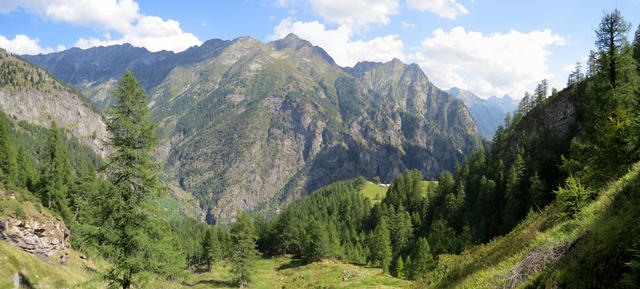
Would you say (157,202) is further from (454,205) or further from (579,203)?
(454,205)

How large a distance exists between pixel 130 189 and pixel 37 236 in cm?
4084

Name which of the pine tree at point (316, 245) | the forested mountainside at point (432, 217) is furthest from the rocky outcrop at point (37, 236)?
the pine tree at point (316, 245)

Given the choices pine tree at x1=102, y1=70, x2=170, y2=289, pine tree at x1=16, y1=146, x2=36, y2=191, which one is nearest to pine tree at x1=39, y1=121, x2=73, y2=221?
pine tree at x1=16, y1=146, x2=36, y2=191

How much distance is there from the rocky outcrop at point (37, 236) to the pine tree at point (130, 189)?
36.5 meters

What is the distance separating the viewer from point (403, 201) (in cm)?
10669

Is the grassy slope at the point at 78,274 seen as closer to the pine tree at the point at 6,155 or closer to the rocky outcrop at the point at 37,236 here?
the rocky outcrop at the point at 37,236

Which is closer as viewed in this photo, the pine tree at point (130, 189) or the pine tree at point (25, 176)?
the pine tree at point (130, 189)

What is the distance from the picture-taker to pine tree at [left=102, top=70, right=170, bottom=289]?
56.5ft

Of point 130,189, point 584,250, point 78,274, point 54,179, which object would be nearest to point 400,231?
point 78,274

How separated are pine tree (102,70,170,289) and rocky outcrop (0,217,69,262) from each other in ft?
120

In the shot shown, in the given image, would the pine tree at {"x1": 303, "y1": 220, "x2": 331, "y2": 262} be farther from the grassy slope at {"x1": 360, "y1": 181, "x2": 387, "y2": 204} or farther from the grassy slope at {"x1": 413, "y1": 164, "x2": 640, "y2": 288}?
the grassy slope at {"x1": 360, "y1": 181, "x2": 387, "y2": 204}

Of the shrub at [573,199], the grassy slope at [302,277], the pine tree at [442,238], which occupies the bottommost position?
the grassy slope at [302,277]

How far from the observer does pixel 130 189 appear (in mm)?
17703

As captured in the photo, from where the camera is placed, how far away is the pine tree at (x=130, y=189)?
17.2 meters
